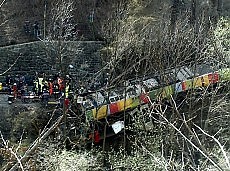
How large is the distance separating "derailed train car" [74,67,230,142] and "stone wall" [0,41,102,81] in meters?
3.88

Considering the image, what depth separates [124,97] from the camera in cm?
2234

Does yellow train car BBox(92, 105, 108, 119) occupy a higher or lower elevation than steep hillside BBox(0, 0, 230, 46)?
lower

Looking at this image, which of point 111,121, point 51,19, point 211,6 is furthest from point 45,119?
point 211,6

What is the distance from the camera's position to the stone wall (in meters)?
26.2

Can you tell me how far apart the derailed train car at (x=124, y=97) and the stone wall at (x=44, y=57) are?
153 inches

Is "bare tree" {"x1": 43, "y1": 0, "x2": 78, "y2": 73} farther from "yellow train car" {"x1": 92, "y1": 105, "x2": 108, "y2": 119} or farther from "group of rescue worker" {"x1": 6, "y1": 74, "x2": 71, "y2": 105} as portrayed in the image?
"yellow train car" {"x1": 92, "y1": 105, "x2": 108, "y2": 119}

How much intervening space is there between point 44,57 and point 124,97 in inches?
263

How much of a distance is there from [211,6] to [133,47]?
357 inches

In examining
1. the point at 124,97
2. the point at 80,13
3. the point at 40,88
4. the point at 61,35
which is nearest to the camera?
the point at 124,97

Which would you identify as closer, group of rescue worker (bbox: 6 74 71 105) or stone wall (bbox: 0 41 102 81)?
group of rescue worker (bbox: 6 74 71 105)

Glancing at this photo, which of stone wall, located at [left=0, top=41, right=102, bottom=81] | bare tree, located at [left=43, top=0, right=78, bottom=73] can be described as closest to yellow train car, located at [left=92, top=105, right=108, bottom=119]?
bare tree, located at [left=43, top=0, right=78, bottom=73]

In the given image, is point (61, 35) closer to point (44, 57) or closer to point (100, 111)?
point (44, 57)

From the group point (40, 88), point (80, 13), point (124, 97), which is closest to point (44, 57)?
point (40, 88)

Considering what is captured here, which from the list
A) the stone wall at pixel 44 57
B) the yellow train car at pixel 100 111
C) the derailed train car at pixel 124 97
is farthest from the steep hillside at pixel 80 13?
the yellow train car at pixel 100 111
